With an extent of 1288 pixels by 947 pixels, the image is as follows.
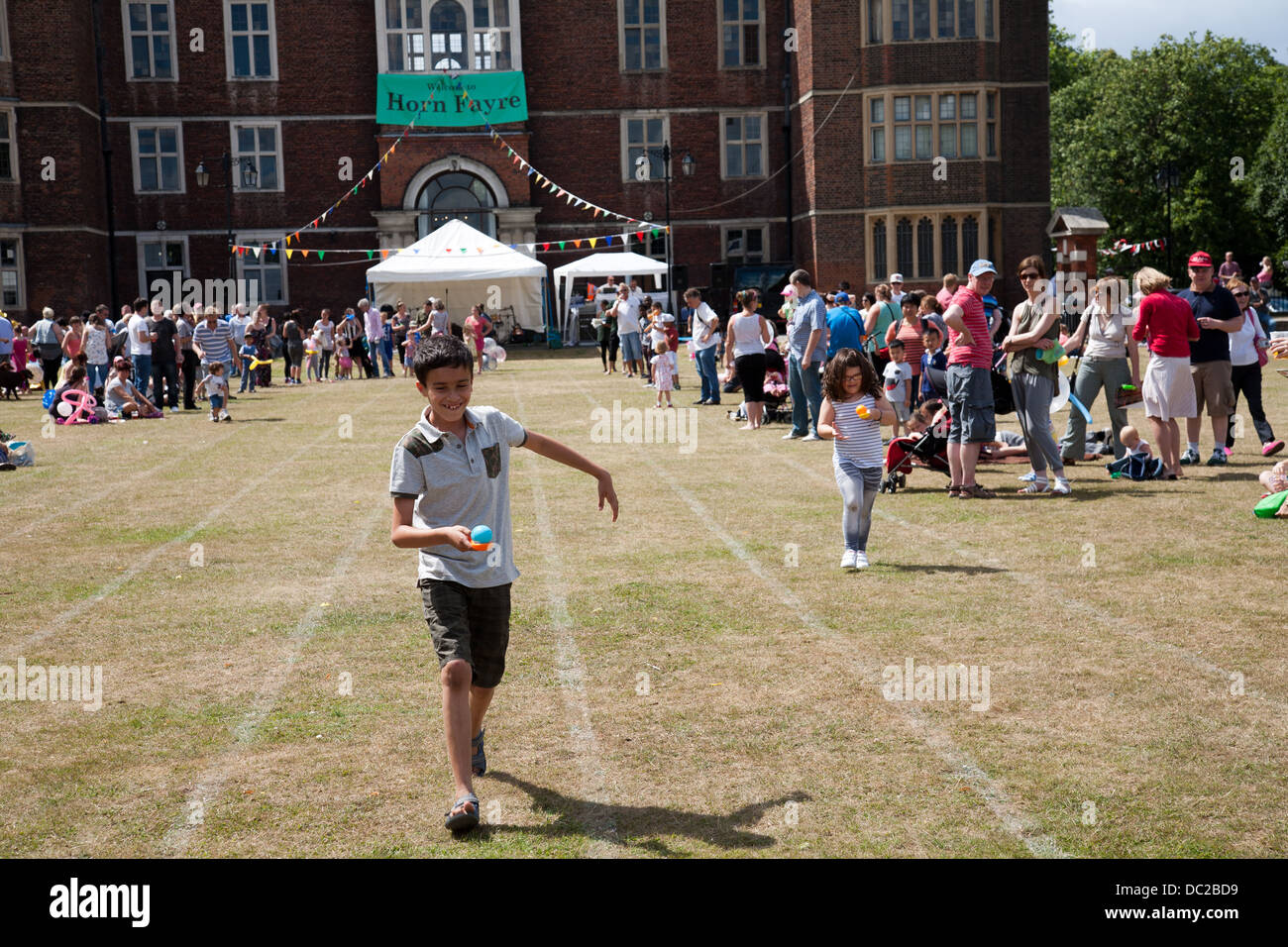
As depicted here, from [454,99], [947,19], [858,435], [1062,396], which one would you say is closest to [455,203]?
[454,99]

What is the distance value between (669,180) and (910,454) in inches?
1224

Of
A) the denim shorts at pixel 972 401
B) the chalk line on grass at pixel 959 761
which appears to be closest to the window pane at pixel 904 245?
the denim shorts at pixel 972 401

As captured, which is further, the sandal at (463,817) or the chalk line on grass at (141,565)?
the chalk line on grass at (141,565)

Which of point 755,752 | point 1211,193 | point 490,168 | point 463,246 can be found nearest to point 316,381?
point 463,246

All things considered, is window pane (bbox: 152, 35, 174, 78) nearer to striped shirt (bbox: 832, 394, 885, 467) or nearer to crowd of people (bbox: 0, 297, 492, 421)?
crowd of people (bbox: 0, 297, 492, 421)

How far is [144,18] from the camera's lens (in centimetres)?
4303

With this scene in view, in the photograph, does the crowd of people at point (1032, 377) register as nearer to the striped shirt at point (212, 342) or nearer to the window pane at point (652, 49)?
the striped shirt at point (212, 342)

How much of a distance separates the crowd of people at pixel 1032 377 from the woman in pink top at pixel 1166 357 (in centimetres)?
1

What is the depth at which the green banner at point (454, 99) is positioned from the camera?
4347 cm

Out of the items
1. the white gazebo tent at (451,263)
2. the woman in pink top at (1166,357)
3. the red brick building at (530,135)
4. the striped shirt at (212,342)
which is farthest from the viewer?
the red brick building at (530,135)

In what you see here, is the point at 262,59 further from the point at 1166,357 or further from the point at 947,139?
the point at 1166,357

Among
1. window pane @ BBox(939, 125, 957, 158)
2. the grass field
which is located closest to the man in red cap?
the grass field

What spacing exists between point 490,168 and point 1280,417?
29.9 metres

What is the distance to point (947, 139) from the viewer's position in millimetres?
41312
